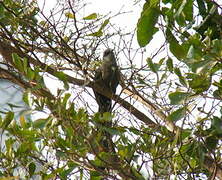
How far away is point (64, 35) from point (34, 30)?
0.35 metres

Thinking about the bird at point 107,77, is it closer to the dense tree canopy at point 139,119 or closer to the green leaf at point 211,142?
the dense tree canopy at point 139,119

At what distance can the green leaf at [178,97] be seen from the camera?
3.65ft

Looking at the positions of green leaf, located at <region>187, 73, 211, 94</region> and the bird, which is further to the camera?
the bird

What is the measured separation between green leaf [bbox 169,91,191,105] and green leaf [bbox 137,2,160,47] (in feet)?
0.63

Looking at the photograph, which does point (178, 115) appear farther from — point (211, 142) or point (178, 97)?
point (211, 142)

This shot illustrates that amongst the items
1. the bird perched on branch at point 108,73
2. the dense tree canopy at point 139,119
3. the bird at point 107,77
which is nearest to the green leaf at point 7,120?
the dense tree canopy at point 139,119

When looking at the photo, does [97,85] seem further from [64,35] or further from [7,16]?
[7,16]

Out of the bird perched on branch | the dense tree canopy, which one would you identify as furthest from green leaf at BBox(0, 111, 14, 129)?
the bird perched on branch

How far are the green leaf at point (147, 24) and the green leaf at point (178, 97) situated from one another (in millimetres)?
192

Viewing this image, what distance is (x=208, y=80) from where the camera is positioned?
115 cm

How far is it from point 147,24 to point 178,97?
0.24 m

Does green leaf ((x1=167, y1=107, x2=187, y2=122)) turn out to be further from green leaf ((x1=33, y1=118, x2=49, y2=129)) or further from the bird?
the bird

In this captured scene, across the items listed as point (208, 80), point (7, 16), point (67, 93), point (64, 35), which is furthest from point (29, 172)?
point (64, 35)

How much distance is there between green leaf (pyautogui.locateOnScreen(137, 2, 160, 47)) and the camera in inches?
46.3
